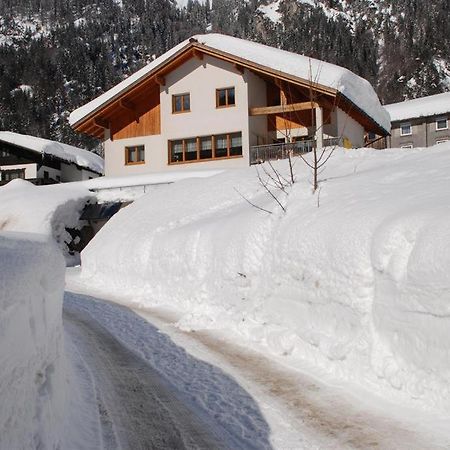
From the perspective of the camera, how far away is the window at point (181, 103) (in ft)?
90.0

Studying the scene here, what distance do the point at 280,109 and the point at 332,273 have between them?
699 inches

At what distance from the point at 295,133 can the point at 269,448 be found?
865 inches

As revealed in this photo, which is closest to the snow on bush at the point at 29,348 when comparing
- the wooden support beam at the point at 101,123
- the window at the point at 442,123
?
the wooden support beam at the point at 101,123

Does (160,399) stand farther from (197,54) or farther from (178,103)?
(197,54)

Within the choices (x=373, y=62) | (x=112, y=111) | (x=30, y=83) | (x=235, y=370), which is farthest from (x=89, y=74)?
(x=235, y=370)

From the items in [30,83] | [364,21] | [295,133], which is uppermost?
[364,21]

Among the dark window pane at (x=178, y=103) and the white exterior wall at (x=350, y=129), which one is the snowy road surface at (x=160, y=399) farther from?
the dark window pane at (x=178, y=103)

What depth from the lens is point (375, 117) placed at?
27938mm

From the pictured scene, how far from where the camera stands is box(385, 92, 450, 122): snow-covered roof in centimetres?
4775

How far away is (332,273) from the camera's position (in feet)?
27.9

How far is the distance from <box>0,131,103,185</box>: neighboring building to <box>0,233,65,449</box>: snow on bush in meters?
36.7

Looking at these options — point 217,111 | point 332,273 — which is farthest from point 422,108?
point 332,273

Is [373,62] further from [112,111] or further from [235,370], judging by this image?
[235,370]

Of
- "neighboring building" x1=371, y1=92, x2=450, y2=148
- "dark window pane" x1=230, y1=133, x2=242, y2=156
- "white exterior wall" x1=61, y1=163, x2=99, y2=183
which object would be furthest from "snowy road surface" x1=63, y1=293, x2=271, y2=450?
"neighboring building" x1=371, y1=92, x2=450, y2=148
